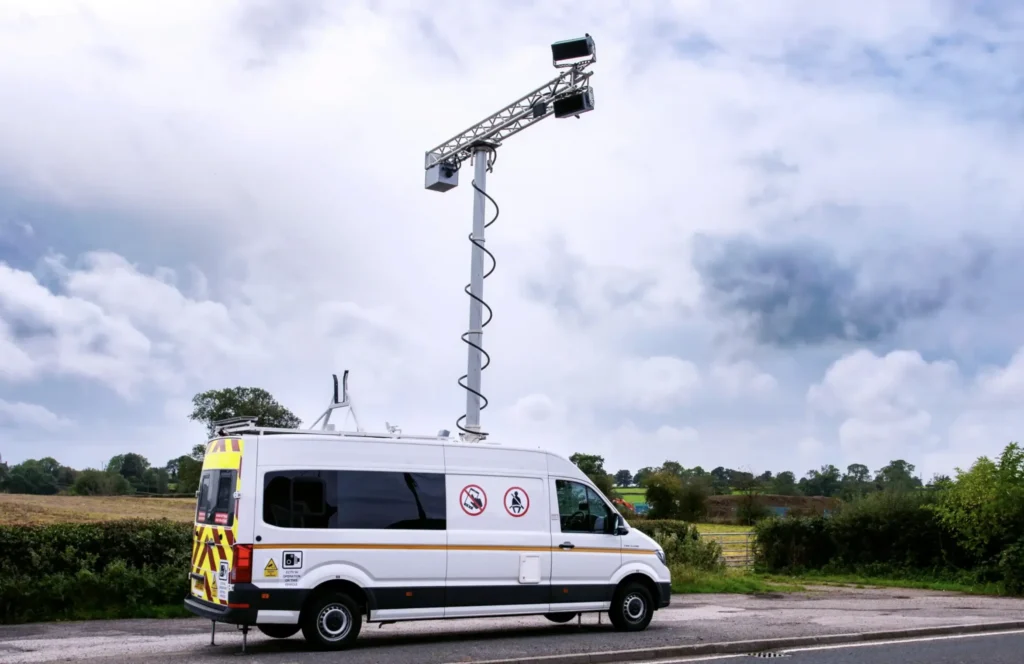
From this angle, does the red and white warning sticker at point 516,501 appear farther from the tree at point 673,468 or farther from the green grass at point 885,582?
the tree at point 673,468

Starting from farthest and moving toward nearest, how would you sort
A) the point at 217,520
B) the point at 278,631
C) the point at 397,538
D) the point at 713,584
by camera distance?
the point at 713,584 → the point at 278,631 → the point at 397,538 → the point at 217,520

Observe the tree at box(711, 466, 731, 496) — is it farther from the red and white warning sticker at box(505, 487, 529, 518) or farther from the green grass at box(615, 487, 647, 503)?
the red and white warning sticker at box(505, 487, 529, 518)

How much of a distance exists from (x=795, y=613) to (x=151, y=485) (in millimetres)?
54628

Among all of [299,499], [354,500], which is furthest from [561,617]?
[299,499]

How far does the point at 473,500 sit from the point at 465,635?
79.0 inches

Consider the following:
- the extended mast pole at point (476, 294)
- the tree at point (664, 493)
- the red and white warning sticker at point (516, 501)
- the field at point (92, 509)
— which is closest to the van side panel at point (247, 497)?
the red and white warning sticker at point (516, 501)

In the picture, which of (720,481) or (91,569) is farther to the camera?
(720,481)

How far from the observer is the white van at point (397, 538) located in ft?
39.5

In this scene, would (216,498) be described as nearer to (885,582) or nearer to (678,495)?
(885,582)

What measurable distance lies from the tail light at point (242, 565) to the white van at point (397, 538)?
12 mm

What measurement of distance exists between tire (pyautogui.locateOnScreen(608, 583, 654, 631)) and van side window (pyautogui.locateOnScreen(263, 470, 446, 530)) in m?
2.96

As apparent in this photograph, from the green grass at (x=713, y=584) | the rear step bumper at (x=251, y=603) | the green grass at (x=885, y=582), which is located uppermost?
the rear step bumper at (x=251, y=603)

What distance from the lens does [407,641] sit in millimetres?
13383

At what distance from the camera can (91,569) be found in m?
15.5
